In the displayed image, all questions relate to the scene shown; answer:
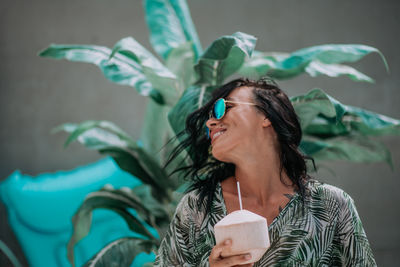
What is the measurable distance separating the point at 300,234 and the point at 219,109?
1.29 feet

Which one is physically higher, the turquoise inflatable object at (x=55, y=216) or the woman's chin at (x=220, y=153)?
the woman's chin at (x=220, y=153)

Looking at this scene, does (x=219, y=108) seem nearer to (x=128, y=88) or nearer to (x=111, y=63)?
(x=111, y=63)

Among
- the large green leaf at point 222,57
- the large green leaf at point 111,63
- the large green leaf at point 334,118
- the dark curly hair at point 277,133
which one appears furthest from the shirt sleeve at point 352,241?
the large green leaf at point 111,63

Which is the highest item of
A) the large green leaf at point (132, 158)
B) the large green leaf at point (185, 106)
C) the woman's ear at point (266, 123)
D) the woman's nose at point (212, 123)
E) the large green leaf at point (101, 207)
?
the woman's nose at point (212, 123)

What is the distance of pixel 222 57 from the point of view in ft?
6.44

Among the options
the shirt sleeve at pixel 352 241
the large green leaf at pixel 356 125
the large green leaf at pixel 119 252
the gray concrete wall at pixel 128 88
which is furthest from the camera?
the gray concrete wall at pixel 128 88

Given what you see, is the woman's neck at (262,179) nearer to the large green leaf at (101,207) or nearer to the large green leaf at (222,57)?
the large green leaf at (222,57)

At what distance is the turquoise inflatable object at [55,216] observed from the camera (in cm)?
287

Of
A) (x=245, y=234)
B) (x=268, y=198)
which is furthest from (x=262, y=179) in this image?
(x=245, y=234)

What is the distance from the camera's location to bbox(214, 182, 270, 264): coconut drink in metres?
1.11

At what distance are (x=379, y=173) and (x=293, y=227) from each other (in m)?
2.45

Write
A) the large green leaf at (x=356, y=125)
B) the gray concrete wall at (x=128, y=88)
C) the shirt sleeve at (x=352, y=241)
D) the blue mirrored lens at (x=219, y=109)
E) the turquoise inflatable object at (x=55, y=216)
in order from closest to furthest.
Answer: the shirt sleeve at (x=352, y=241) → the blue mirrored lens at (x=219, y=109) → the large green leaf at (x=356, y=125) → the turquoise inflatable object at (x=55, y=216) → the gray concrete wall at (x=128, y=88)

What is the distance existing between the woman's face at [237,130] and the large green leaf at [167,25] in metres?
0.85

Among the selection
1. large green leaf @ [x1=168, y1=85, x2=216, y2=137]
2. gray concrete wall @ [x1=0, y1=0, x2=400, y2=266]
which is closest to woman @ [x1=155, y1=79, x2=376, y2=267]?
large green leaf @ [x1=168, y1=85, x2=216, y2=137]
